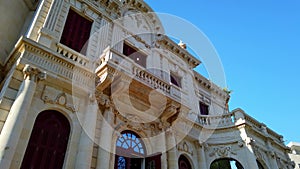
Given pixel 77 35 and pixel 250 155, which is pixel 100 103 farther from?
pixel 250 155

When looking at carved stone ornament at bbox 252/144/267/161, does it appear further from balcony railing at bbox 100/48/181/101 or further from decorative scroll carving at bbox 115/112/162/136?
decorative scroll carving at bbox 115/112/162/136

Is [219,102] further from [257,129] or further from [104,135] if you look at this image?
[104,135]

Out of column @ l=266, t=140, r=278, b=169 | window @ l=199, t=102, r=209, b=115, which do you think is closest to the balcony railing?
window @ l=199, t=102, r=209, b=115

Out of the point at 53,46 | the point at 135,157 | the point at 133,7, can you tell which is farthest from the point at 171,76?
the point at 53,46

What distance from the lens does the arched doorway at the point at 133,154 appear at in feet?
29.2

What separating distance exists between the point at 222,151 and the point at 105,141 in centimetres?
720

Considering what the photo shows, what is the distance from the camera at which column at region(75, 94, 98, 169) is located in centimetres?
726

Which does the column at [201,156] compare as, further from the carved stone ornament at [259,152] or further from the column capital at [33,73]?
the column capital at [33,73]

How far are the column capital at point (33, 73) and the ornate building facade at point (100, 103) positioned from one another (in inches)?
1.2

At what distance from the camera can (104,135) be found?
27.2 ft

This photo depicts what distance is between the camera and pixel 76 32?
10.7 metres

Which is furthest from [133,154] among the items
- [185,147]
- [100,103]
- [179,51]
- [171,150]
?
[179,51]

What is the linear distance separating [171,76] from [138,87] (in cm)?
574

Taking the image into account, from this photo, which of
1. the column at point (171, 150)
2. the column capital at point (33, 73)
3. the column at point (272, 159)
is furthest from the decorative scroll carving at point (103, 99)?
the column at point (272, 159)
